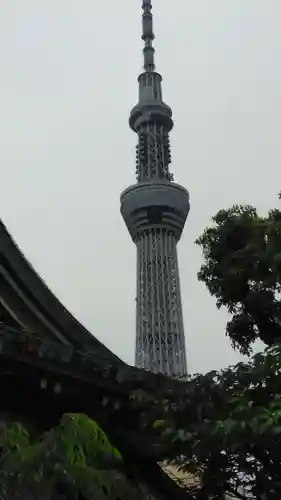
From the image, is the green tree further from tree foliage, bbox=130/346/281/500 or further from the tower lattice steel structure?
the tower lattice steel structure

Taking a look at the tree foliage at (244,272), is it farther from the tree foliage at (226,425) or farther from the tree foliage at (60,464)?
the tree foliage at (60,464)

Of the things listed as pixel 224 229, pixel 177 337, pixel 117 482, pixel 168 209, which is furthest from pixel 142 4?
pixel 117 482

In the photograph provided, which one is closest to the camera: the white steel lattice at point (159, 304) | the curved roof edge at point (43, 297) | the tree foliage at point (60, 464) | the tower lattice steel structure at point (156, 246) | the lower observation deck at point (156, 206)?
the tree foliage at point (60, 464)

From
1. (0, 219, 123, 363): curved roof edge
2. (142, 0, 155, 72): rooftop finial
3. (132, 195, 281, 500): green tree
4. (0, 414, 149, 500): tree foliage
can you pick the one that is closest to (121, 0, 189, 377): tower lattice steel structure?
(142, 0, 155, 72): rooftop finial

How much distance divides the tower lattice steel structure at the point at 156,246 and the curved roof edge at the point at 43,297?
5560cm

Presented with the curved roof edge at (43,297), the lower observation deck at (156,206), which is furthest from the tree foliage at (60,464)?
the lower observation deck at (156,206)

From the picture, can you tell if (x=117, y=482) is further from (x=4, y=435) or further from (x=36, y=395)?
(x=36, y=395)

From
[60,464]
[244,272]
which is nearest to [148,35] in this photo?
[244,272]

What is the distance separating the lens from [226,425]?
693 centimetres

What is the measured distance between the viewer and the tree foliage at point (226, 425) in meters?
7.00

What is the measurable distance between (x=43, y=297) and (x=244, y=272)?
9.96ft

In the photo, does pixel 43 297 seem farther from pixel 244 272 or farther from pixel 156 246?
pixel 156 246

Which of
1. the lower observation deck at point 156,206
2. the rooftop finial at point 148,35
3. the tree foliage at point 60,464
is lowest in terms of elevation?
the tree foliage at point 60,464

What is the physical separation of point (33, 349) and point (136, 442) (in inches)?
97.7
